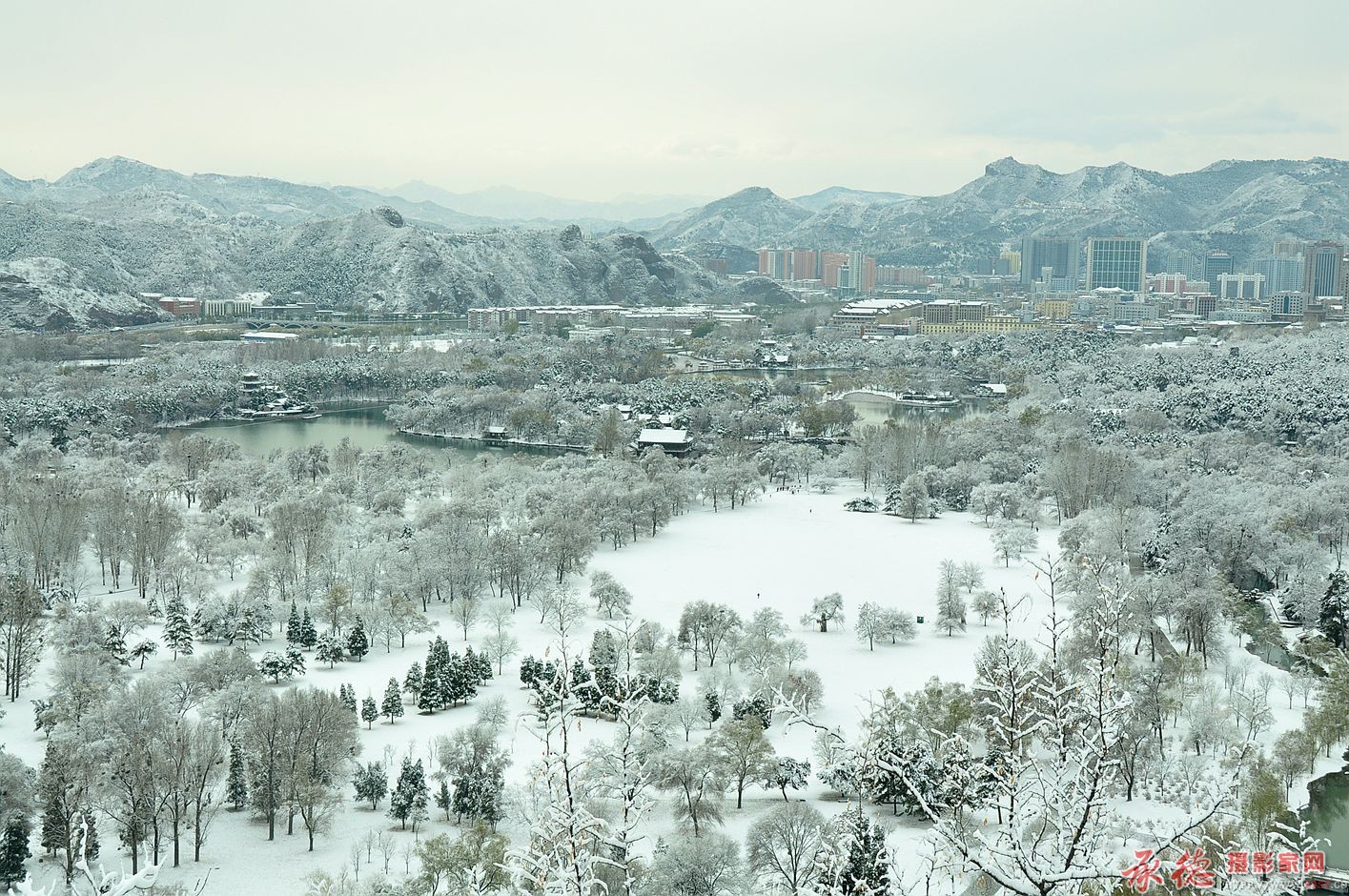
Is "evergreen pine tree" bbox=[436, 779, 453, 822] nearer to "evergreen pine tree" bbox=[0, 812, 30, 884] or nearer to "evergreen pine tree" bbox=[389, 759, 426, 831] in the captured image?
"evergreen pine tree" bbox=[389, 759, 426, 831]

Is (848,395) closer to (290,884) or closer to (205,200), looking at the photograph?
(290,884)

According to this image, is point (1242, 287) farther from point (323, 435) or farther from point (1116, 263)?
point (323, 435)

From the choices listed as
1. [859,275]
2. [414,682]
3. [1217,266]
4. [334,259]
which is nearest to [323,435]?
[414,682]

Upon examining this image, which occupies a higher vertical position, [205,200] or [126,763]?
[205,200]

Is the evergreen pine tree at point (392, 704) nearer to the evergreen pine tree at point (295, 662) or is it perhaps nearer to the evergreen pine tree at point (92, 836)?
the evergreen pine tree at point (295, 662)

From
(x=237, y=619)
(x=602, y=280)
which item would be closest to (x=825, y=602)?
(x=237, y=619)

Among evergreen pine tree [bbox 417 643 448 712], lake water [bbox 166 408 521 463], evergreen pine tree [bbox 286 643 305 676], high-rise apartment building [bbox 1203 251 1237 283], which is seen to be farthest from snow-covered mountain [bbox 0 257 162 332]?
high-rise apartment building [bbox 1203 251 1237 283]
